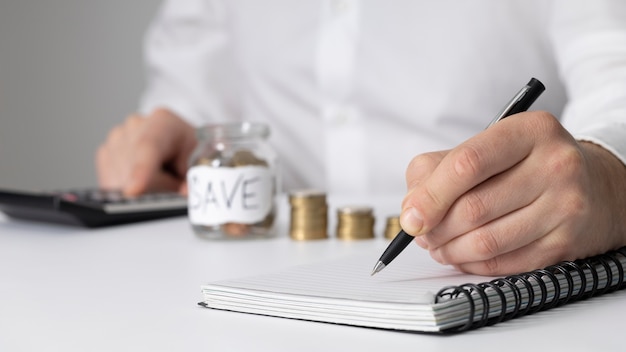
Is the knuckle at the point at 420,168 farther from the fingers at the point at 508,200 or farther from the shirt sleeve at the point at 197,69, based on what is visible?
the shirt sleeve at the point at 197,69

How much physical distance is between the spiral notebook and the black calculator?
1.82 ft

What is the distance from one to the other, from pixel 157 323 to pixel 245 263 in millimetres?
279

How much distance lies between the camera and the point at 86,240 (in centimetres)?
113

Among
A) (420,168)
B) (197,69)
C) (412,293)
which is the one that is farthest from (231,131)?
(197,69)

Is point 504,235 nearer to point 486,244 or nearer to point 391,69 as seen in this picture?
point 486,244

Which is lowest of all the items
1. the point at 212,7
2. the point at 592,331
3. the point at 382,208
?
the point at 382,208

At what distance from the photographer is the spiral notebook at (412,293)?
0.57 metres

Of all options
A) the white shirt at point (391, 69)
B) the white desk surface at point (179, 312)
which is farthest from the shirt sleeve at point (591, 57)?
the white desk surface at point (179, 312)

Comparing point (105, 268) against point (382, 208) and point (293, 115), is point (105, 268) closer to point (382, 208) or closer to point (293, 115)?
point (382, 208)

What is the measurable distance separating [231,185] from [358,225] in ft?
0.56

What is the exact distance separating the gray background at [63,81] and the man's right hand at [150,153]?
1.67 meters

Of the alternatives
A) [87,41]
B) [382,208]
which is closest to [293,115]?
[382,208]

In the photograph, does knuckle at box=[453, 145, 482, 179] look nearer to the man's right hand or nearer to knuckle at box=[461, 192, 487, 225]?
knuckle at box=[461, 192, 487, 225]

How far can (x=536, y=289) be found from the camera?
0.62 metres
